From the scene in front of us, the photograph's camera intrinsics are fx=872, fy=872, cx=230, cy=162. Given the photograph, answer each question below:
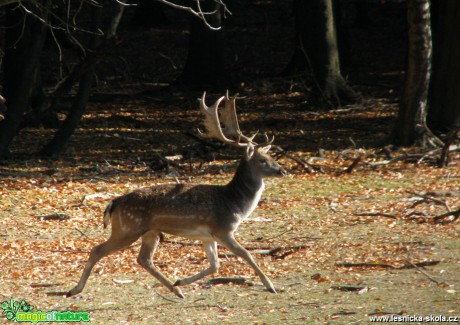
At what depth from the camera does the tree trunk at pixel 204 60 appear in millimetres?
23109

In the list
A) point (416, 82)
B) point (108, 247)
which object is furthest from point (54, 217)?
point (416, 82)

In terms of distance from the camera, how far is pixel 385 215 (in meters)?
11.2

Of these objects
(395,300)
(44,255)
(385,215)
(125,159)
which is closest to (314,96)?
(125,159)

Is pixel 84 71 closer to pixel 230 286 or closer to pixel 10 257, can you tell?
pixel 10 257

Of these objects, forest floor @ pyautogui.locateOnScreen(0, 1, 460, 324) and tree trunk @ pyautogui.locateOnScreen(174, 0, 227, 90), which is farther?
tree trunk @ pyautogui.locateOnScreen(174, 0, 227, 90)

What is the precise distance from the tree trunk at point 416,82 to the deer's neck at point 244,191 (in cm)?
751

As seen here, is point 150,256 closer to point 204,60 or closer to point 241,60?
point 204,60

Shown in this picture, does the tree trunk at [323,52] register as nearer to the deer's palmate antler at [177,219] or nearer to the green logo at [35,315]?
the deer's palmate antler at [177,219]

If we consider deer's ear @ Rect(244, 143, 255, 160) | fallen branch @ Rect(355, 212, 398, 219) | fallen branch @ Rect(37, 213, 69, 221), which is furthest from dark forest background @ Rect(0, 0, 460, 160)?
fallen branch @ Rect(355, 212, 398, 219)

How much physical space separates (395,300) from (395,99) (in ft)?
48.6

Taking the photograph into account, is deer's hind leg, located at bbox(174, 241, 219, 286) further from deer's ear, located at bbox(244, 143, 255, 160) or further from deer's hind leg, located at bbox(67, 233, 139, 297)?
deer's ear, located at bbox(244, 143, 255, 160)

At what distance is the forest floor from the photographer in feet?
25.1

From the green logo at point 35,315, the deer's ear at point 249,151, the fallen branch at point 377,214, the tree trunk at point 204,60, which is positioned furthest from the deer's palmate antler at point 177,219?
the tree trunk at point 204,60

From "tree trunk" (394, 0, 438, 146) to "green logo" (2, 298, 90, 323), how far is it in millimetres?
9686
